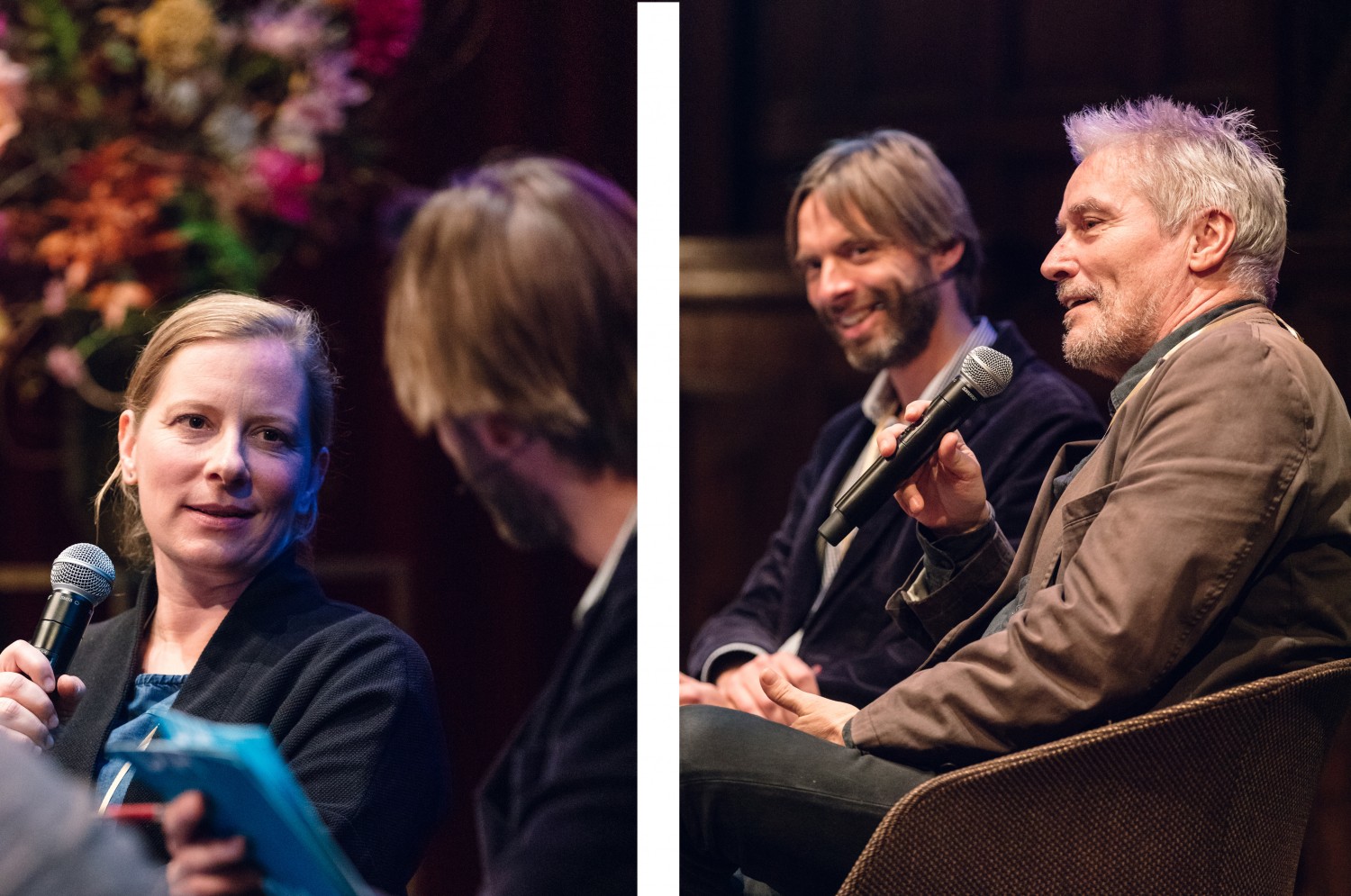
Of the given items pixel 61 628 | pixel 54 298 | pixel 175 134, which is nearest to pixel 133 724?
pixel 61 628

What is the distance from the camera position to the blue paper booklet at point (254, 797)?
1.55 metres

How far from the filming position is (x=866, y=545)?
2.19m

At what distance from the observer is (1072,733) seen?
1659 mm

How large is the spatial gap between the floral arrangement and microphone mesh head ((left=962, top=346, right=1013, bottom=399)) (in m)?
1.08

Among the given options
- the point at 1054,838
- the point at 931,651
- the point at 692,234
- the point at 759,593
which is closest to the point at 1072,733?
the point at 1054,838

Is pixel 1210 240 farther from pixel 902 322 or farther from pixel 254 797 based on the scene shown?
pixel 254 797

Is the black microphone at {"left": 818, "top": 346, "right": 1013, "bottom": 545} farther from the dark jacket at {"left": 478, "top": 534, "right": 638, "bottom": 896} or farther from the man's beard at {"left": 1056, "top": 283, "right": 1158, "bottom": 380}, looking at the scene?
the dark jacket at {"left": 478, "top": 534, "right": 638, "bottom": 896}

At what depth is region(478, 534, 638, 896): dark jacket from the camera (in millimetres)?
2023

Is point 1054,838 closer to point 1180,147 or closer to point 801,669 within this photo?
point 801,669

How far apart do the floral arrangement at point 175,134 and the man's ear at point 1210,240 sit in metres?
1.28

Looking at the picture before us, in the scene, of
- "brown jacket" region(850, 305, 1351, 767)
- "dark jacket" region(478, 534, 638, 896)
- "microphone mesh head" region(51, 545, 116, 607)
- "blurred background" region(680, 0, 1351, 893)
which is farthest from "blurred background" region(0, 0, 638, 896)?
"brown jacket" region(850, 305, 1351, 767)

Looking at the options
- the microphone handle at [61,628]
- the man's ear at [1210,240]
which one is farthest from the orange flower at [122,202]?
the man's ear at [1210,240]

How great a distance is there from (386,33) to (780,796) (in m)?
1.40

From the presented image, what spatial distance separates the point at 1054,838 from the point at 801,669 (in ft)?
2.03
